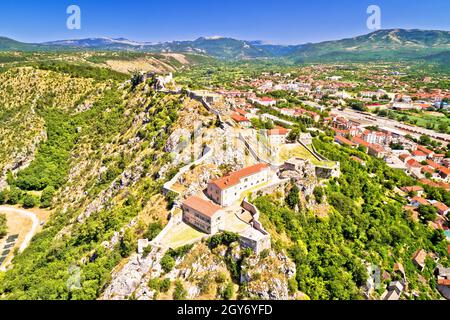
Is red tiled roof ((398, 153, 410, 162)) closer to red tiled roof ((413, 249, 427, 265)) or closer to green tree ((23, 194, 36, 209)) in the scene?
red tiled roof ((413, 249, 427, 265))

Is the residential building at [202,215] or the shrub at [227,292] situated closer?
the shrub at [227,292]

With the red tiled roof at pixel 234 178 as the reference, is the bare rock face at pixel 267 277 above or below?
below

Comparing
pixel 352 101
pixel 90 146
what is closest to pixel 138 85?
pixel 90 146

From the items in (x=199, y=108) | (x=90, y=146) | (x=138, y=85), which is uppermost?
(x=138, y=85)

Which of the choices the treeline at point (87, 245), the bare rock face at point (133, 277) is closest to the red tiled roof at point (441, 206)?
the treeline at point (87, 245)

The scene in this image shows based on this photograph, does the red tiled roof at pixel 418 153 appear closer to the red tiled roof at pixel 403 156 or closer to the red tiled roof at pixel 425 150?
the red tiled roof at pixel 425 150
